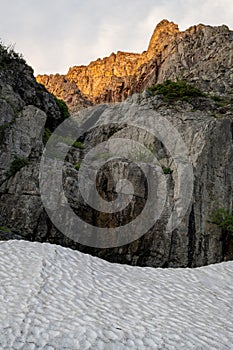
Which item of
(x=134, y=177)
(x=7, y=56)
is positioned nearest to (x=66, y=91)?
(x=7, y=56)

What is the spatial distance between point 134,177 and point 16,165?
4.45 metres

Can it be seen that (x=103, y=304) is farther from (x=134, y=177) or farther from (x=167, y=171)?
(x=167, y=171)

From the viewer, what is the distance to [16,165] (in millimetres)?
15250

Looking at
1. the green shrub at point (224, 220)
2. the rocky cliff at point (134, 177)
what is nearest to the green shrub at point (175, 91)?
the rocky cliff at point (134, 177)

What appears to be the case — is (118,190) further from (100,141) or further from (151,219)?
(100,141)

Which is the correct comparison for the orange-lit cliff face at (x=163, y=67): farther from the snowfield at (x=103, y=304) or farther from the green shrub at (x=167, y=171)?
the snowfield at (x=103, y=304)

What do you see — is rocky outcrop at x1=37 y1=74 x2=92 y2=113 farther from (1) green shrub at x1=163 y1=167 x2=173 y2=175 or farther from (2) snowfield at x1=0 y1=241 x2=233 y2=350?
(2) snowfield at x1=0 y1=241 x2=233 y2=350

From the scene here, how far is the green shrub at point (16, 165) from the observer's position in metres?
14.9

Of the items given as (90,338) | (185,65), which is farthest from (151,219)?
(185,65)

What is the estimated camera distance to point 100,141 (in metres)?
19.3

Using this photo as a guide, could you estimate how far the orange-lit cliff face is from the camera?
2905 centimetres

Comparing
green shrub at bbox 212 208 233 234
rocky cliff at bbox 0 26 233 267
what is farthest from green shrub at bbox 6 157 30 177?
green shrub at bbox 212 208 233 234

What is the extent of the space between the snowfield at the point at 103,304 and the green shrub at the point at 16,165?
31.1 ft

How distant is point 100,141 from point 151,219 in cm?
608
